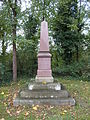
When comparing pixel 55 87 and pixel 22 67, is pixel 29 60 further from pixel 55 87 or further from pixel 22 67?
pixel 55 87

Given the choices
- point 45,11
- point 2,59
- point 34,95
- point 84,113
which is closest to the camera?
point 84,113

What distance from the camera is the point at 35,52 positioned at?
1159cm

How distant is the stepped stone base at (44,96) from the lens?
16.5 ft

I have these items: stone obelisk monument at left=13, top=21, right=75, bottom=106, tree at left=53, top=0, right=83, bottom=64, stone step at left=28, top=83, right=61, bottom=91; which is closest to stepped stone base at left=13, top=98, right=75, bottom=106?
stone obelisk monument at left=13, top=21, right=75, bottom=106

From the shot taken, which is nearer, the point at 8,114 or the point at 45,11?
the point at 8,114

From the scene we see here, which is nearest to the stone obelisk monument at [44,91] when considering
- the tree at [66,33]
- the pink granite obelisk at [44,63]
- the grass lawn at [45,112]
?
the pink granite obelisk at [44,63]

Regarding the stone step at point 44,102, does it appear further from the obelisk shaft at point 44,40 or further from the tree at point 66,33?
the tree at point 66,33

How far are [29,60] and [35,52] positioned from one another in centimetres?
75

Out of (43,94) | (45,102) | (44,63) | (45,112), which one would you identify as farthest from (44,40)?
(45,112)

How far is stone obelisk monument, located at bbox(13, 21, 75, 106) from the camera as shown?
5.05 m

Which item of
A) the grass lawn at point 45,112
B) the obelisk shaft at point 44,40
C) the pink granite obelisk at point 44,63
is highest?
the obelisk shaft at point 44,40

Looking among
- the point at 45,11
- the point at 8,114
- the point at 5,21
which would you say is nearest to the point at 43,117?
the point at 8,114

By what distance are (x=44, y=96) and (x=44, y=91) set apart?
24cm

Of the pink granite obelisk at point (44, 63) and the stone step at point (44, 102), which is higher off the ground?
the pink granite obelisk at point (44, 63)
